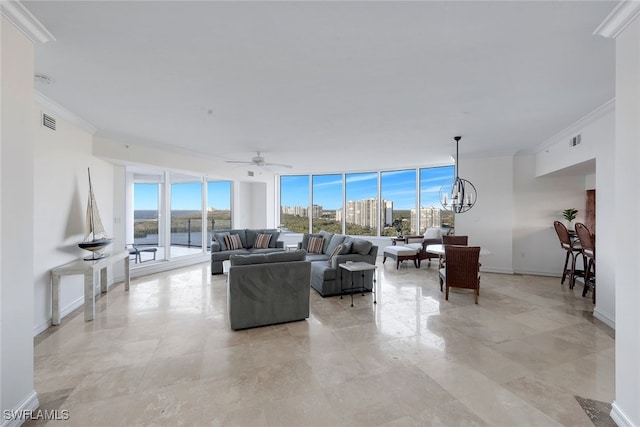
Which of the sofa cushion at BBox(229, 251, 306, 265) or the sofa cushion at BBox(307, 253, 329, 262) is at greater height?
the sofa cushion at BBox(229, 251, 306, 265)

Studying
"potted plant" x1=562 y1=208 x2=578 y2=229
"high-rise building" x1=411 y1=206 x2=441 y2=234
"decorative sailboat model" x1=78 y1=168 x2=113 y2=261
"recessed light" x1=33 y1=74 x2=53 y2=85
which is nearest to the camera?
"recessed light" x1=33 y1=74 x2=53 y2=85

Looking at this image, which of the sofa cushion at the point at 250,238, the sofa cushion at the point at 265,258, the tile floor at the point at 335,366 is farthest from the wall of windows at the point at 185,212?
the sofa cushion at the point at 265,258

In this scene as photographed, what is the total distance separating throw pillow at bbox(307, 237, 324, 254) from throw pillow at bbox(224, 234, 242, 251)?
1.78 m

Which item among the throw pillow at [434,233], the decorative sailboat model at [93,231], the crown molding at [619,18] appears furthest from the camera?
the throw pillow at [434,233]

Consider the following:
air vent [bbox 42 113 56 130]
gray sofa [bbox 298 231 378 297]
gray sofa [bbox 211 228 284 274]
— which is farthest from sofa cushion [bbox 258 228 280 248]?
air vent [bbox 42 113 56 130]

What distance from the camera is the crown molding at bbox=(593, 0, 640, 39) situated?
1678 mm

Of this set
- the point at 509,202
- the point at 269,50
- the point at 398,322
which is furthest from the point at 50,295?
the point at 509,202

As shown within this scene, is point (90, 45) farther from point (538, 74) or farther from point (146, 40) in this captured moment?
point (538, 74)

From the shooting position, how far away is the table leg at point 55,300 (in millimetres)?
3418

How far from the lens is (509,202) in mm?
6148

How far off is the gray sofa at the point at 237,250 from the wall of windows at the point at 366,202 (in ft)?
9.18

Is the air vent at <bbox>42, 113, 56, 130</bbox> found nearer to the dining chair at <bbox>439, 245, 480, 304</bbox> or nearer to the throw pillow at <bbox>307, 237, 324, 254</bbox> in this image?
the throw pillow at <bbox>307, 237, 324, 254</bbox>

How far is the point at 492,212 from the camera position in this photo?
6.32m

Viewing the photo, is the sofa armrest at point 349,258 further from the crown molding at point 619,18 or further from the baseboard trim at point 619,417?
the crown molding at point 619,18
